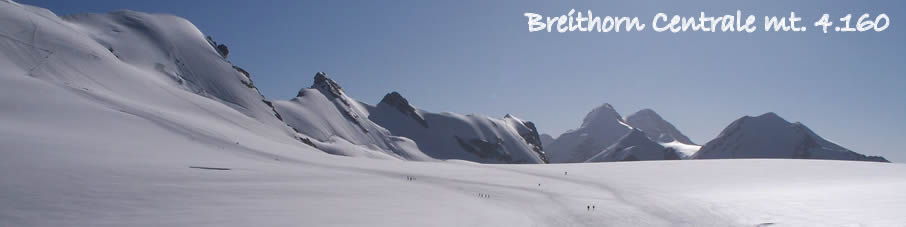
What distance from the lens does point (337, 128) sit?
155625 millimetres

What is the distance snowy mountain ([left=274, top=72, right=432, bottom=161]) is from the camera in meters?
133

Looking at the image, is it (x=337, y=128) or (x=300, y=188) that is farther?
(x=337, y=128)

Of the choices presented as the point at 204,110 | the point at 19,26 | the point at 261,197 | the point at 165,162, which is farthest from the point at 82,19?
the point at 261,197

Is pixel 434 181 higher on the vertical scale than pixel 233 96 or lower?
lower

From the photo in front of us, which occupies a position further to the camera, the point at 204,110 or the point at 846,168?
the point at 204,110

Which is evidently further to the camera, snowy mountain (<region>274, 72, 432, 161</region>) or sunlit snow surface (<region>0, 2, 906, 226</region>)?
snowy mountain (<region>274, 72, 432, 161</region>)

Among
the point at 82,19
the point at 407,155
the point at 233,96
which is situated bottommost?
the point at 407,155

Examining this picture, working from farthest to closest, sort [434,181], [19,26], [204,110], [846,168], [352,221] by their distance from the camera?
[204,110], [19,26], [846,168], [434,181], [352,221]

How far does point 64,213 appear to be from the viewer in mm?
9406

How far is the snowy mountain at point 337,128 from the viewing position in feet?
436

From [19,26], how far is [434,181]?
51657 mm

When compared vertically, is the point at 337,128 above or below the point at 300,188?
above

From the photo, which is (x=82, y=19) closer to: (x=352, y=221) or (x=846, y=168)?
(x=352, y=221)

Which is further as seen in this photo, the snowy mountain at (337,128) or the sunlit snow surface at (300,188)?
the snowy mountain at (337,128)
